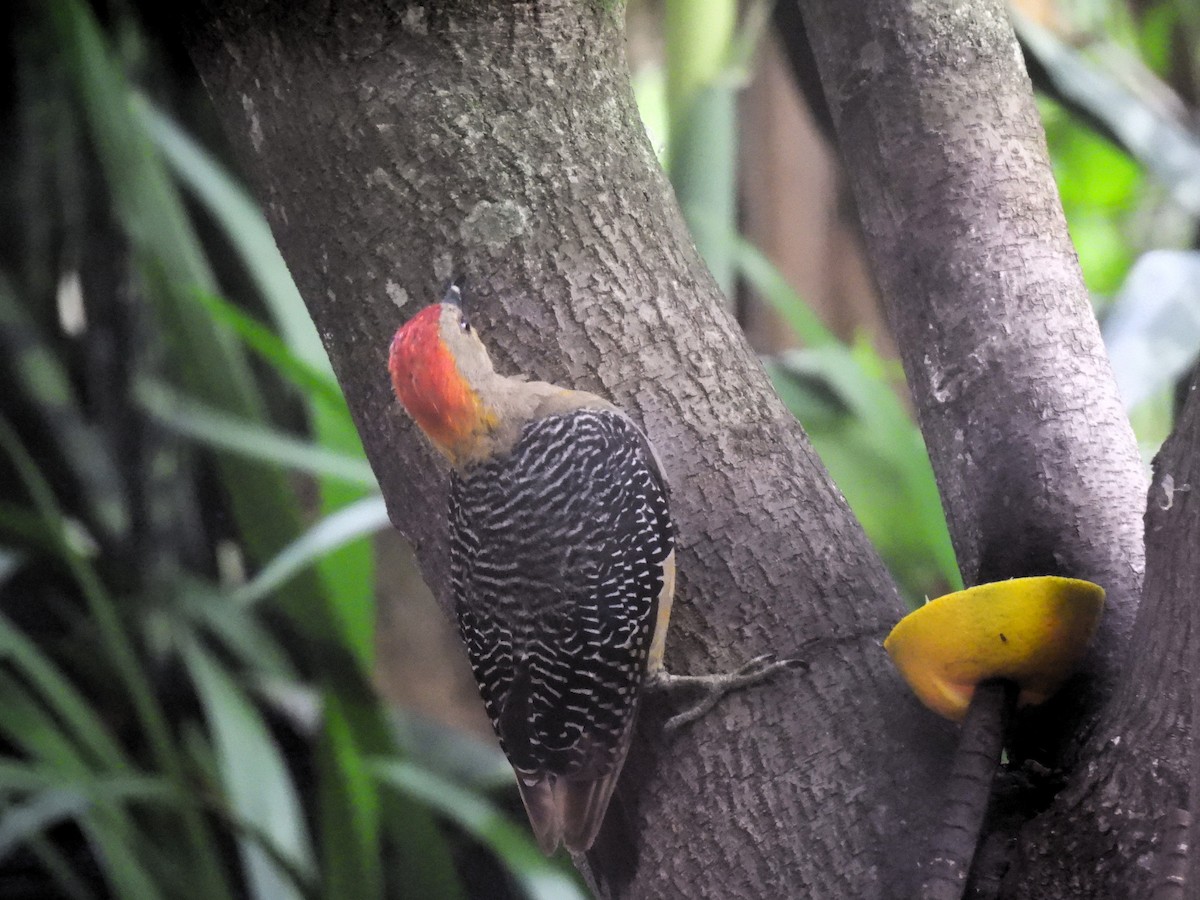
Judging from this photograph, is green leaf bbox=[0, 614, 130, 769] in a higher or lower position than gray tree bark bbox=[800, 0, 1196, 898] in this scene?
lower

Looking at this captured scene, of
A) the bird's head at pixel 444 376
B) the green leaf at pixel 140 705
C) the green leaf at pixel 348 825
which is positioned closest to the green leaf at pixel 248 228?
the green leaf at pixel 140 705

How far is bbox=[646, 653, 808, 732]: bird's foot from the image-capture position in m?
0.58

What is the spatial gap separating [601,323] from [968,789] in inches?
11.6

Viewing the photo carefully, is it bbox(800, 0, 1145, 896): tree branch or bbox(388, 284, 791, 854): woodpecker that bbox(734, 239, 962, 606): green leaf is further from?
bbox(388, 284, 791, 854): woodpecker

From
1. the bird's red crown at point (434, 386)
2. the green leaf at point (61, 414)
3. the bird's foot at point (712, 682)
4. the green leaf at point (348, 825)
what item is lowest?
the green leaf at point (348, 825)

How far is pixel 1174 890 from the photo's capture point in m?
0.46

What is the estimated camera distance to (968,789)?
0.53 meters

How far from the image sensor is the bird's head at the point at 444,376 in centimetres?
59

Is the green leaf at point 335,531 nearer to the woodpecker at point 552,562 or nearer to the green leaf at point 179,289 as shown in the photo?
the green leaf at point 179,289

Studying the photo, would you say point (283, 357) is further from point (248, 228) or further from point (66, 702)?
point (66, 702)

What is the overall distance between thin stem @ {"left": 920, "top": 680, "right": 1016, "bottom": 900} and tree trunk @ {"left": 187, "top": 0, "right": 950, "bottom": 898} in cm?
3

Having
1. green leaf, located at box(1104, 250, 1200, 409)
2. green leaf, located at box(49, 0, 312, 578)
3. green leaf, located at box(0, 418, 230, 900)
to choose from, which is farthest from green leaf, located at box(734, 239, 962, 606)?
green leaf, located at box(0, 418, 230, 900)

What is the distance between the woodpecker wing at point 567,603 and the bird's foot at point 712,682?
17mm

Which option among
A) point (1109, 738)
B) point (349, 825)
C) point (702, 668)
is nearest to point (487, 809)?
point (349, 825)
